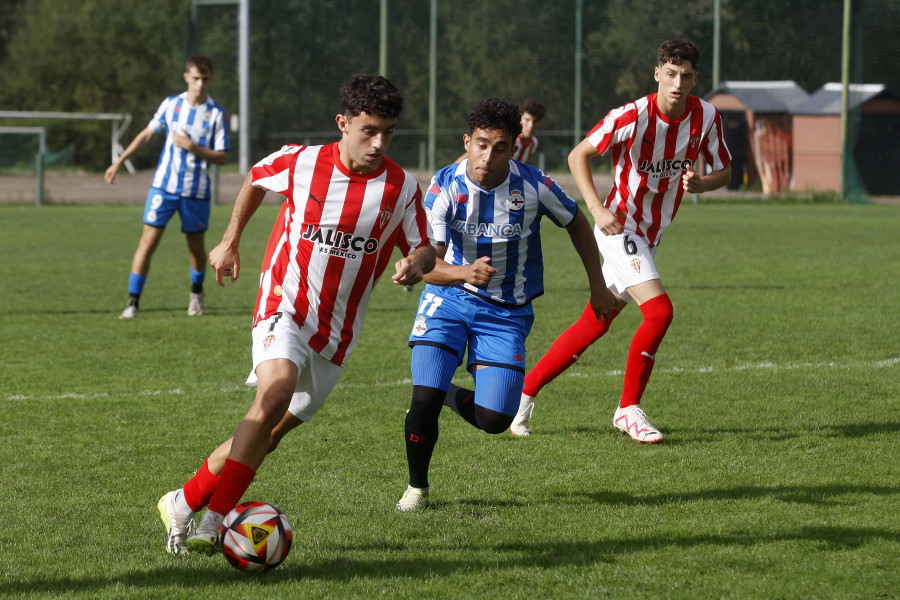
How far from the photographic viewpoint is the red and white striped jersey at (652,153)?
5.91 meters

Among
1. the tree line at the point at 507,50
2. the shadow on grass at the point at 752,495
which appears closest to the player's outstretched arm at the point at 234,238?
the shadow on grass at the point at 752,495

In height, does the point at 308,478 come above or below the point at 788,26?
below

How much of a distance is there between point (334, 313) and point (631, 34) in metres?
25.9

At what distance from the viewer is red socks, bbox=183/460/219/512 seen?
3.83 m

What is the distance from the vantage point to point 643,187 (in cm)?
606

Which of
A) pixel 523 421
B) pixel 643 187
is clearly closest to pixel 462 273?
pixel 523 421

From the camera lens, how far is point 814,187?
2792 cm

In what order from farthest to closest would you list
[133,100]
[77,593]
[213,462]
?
[133,100], [213,462], [77,593]

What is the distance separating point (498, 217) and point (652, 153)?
1.58 m

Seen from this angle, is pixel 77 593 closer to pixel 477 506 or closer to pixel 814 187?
pixel 477 506

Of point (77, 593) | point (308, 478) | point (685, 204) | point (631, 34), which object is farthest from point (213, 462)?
point (631, 34)

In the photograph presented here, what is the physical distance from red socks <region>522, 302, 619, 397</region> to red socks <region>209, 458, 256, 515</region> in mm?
2487

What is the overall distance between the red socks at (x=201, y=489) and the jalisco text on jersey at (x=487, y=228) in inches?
60.9

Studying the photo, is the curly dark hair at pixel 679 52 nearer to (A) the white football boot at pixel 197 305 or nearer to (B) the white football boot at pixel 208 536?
(B) the white football boot at pixel 208 536
